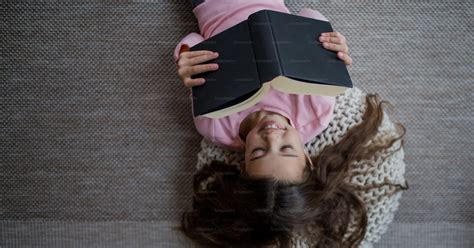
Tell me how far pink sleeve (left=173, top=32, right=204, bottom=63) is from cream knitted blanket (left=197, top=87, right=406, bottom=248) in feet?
0.62

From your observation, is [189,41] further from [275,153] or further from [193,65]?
[275,153]

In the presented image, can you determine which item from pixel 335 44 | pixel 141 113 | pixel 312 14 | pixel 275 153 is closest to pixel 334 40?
pixel 335 44

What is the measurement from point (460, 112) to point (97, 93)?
77 centimetres

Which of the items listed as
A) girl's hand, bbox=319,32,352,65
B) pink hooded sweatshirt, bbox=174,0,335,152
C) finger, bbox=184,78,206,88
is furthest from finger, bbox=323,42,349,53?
finger, bbox=184,78,206,88

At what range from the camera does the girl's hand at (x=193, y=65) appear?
83cm

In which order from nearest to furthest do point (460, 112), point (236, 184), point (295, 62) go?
point (295, 62) → point (236, 184) → point (460, 112)

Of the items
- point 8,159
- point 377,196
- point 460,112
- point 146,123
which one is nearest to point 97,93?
point 146,123

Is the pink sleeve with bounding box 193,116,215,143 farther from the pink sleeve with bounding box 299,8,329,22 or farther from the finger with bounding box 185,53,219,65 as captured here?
the pink sleeve with bounding box 299,8,329,22

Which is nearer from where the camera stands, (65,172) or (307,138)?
(307,138)

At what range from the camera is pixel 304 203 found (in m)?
0.88

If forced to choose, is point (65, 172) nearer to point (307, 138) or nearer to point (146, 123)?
point (146, 123)

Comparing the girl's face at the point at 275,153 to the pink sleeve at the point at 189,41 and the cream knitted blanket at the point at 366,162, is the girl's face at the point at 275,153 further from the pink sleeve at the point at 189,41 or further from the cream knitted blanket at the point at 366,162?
the pink sleeve at the point at 189,41

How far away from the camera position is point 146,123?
1.04m

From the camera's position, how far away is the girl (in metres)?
0.84
